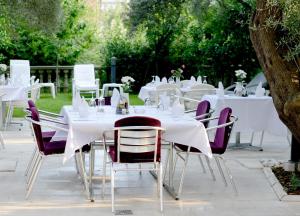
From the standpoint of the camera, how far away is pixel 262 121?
7914mm

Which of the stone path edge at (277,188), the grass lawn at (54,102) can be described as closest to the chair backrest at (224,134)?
the stone path edge at (277,188)

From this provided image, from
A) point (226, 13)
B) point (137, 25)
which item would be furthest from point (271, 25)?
point (137, 25)

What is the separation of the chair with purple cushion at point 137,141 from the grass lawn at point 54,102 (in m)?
7.58

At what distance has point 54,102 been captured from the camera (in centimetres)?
1466

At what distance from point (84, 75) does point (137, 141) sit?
33.8ft

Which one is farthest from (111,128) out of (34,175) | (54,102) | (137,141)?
(54,102)

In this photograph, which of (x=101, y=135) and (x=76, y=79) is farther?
(x=76, y=79)

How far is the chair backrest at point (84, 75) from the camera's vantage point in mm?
14836

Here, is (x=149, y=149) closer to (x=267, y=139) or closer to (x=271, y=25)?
(x=271, y=25)

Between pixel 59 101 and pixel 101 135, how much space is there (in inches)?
391

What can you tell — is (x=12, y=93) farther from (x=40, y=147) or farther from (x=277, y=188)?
(x=277, y=188)

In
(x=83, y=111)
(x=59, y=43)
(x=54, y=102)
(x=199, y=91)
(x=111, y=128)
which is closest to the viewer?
(x=111, y=128)

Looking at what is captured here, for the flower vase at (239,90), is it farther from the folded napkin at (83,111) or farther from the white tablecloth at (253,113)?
the folded napkin at (83,111)

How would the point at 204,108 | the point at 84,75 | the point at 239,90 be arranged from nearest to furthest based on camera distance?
the point at 204,108 → the point at 239,90 → the point at 84,75
